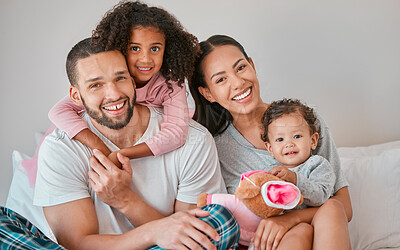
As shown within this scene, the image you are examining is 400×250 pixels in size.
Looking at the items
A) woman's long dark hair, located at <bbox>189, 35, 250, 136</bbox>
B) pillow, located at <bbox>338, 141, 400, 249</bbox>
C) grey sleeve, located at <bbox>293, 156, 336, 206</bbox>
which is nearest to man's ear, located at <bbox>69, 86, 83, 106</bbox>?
woman's long dark hair, located at <bbox>189, 35, 250, 136</bbox>

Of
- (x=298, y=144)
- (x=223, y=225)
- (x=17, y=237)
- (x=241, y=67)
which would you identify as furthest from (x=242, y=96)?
(x=17, y=237)

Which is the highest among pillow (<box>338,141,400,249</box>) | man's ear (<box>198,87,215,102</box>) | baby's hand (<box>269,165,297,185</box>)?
man's ear (<box>198,87,215,102</box>)

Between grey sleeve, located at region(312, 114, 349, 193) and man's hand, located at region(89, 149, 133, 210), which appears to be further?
grey sleeve, located at region(312, 114, 349, 193)

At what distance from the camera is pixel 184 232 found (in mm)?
1050

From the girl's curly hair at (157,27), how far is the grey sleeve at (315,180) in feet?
1.45

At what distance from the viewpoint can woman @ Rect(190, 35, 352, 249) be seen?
4.30ft

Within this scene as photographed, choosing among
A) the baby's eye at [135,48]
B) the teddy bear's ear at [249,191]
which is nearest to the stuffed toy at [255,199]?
the teddy bear's ear at [249,191]

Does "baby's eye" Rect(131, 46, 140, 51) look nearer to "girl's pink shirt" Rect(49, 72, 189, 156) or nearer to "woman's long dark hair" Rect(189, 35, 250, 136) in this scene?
"girl's pink shirt" Rect(49, 72, 189, 156)

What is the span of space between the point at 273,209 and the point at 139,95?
50 centimetres

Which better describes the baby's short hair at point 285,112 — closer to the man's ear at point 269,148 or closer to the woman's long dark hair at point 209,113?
the man's ear at point 269,148

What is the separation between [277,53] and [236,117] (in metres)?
0.47

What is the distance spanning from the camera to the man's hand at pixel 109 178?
3.67 ft

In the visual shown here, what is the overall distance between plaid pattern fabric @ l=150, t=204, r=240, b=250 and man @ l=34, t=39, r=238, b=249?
2cm

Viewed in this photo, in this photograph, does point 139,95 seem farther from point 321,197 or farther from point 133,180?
point 321,197
